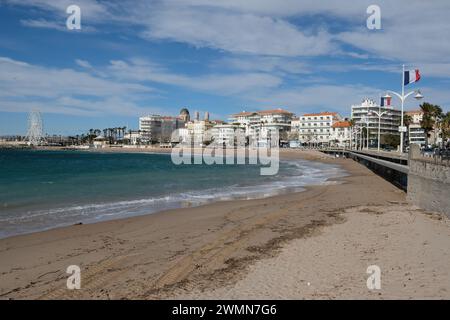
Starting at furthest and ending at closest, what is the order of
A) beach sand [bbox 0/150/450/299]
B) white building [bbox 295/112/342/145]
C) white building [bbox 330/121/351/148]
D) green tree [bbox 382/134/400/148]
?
white building [bbox 295/112/342/145] < white building [bbox 330/121/351/148] < green tree [bbox 382/134/400/148] < beach sand [bbox 0/150/450/299]

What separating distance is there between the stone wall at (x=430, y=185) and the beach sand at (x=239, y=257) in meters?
0.55

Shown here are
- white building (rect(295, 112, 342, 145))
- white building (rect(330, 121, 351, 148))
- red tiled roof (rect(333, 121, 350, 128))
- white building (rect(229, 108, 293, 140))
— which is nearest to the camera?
white building (rect(330, 121, 351, 148))

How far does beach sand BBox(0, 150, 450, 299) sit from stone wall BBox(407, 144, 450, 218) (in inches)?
21.5

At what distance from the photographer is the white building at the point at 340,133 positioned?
133m

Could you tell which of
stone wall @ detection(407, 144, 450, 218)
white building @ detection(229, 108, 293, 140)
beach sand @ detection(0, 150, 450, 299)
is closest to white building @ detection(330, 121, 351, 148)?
white building @ detection(229, 108, 293, 140)

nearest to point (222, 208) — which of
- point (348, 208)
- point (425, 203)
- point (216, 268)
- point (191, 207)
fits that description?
point (191, 207)

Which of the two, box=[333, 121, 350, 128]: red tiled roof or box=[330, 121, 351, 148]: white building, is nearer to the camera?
box=[330, 121, 351, 148]: white building

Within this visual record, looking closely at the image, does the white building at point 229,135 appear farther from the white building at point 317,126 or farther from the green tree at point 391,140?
the green tree at point 391,140

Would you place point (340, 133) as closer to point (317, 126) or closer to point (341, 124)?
point (341, 124)

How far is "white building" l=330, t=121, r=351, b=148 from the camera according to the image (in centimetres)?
13270

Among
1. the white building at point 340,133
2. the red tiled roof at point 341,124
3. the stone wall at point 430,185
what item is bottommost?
the stone wall at point 430,185

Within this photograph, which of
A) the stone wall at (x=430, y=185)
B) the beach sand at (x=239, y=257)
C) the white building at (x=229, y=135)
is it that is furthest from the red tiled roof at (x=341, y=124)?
the beach sand at (x=239, y=257)

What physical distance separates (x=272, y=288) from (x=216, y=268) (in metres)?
1.58

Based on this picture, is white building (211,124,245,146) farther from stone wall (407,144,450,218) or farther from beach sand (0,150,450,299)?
beach sand (0,150,450,299)
